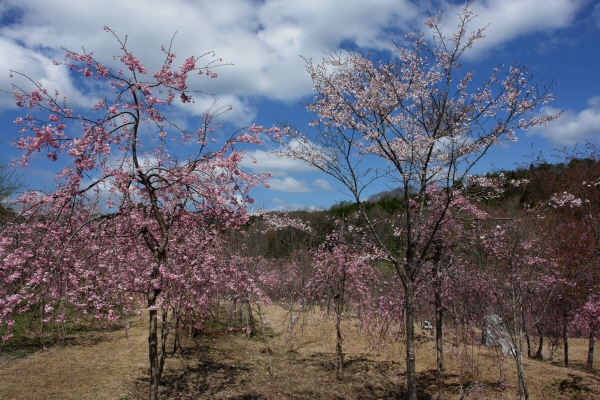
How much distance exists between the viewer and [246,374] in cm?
1002

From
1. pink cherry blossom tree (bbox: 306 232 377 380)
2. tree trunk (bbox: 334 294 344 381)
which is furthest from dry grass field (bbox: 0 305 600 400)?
pink cherry blossom tree (bbox: 306 232 377 380)

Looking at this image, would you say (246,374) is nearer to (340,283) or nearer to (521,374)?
(340,283)

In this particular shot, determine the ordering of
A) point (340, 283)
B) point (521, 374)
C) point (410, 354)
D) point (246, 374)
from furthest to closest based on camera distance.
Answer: point (340, 283), point (246, 374), point (521, 374), point (410, 354)

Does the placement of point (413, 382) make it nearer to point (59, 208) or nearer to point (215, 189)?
point (215, 189)

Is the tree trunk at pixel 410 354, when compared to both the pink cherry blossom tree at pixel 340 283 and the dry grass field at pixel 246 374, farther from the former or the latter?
the pink cherry blossom tree at pixel 340 283

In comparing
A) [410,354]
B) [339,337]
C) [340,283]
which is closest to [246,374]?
[339,337]

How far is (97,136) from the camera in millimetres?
4344

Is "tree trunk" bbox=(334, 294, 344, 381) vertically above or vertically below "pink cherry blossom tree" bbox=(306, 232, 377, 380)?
below

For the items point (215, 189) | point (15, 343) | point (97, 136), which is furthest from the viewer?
point (15, 343)

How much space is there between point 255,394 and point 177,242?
4.64 metres

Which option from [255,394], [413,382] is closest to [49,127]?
[413,382]

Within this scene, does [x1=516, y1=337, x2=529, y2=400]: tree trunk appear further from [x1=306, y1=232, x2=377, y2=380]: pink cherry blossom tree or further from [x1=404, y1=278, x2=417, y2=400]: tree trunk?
[x1=306, y1=232, x2=377, y2=380]: pink cherry blossom tree

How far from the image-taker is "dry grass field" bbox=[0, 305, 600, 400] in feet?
26.0

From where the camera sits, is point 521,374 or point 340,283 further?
point 340,283
